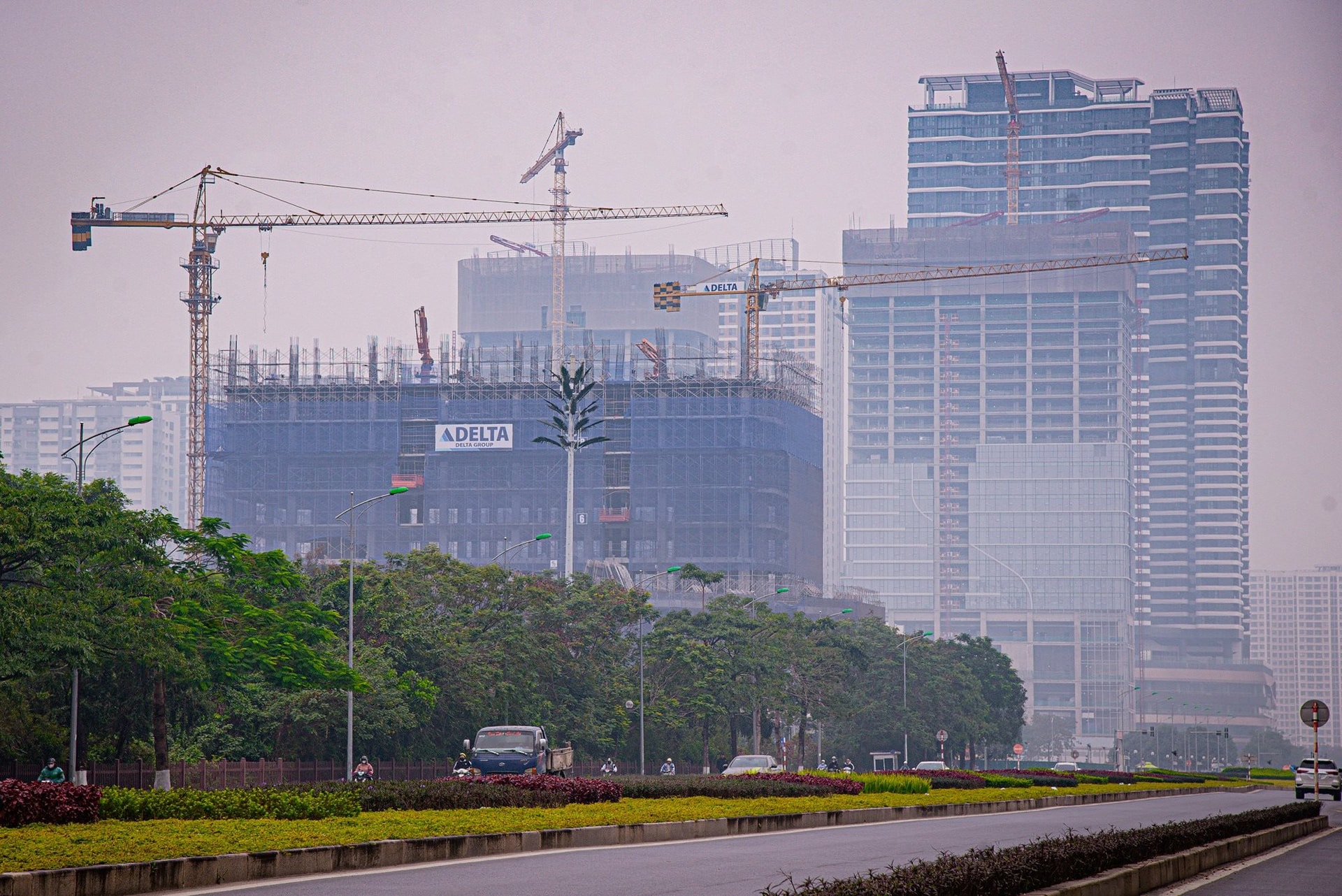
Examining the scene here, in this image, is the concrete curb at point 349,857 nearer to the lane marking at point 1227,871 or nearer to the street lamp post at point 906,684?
the lane marking at point 1227,871

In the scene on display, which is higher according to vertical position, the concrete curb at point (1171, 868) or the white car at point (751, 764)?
the concrete curb at point (1171, 868)

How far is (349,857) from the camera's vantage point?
22.0 m

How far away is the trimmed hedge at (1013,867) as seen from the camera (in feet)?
50.3

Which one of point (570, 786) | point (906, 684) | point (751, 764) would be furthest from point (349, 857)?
point (906, 684)

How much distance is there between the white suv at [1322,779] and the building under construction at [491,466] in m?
124

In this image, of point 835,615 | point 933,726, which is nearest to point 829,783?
point 933,726

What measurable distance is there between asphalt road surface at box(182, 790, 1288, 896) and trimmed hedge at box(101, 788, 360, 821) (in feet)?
12.3

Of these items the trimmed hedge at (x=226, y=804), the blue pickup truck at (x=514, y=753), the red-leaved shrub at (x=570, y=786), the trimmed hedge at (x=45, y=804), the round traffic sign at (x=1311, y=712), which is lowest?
the blue pickup truck at (x=514, y=753)

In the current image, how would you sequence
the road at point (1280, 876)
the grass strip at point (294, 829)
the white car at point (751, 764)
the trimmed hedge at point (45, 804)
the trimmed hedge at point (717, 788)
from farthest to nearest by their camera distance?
1. the white car at point (751, 764)
2. the trimmed hedge at point (717, 788)
3. the trimmed hedge at point (45, 804)
4. the road at point (1280, 876)
5. the grass strip at point (294, 829)

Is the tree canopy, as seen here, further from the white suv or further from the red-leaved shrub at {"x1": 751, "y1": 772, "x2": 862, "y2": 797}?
the white suv

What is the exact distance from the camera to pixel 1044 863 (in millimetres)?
18062

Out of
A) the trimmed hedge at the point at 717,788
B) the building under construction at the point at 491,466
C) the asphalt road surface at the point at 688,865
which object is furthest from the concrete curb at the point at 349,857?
the building under construction at the point at 491,466

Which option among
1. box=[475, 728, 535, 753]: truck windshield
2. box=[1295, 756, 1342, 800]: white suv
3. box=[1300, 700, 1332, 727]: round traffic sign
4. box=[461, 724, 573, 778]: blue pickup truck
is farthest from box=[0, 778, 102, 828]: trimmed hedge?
box=[1295, 756, 1342, 800]: white suv

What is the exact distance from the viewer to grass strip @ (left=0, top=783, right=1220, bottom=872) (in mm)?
18984
